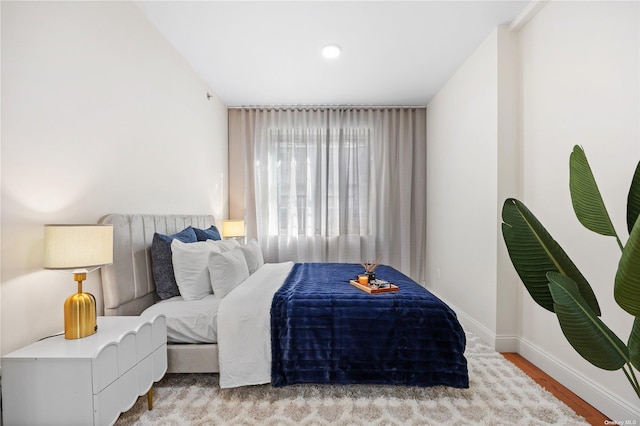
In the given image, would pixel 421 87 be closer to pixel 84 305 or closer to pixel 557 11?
pixel 557 11

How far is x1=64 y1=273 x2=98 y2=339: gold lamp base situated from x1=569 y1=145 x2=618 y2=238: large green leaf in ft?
7.49

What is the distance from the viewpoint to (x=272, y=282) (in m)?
2.52

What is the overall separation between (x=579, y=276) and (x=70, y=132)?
269 cm

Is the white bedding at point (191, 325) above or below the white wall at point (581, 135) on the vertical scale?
below

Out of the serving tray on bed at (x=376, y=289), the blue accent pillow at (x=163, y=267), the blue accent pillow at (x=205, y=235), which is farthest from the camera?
the blue accent pillow at (x=205, y=235)

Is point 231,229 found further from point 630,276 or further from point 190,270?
point 630,276

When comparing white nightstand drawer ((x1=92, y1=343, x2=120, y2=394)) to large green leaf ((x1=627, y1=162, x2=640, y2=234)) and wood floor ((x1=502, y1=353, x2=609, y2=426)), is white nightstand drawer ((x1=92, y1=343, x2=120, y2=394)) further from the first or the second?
wood floor ((x1=502, y1=353, x2=609, y2=426))

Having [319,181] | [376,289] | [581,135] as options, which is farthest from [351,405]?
[319,181]

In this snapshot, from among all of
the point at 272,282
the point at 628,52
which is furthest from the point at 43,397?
the point at 628,52

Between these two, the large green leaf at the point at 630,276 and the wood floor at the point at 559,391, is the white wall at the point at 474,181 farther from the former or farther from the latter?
the large green leaf at the point at 630,276

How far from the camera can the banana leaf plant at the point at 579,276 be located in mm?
993

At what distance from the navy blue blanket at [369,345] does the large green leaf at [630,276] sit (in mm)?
1081

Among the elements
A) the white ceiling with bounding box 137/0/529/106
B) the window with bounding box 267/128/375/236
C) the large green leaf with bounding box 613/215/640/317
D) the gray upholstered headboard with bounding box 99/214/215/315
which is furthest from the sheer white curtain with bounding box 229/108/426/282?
the large green leaf with bounding box 613/215/640/317

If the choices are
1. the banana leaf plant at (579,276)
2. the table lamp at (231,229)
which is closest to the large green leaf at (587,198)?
the banana leaf plant at (579,276)
